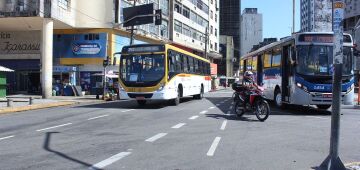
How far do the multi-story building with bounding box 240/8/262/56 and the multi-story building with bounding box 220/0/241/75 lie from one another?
1.51 meters

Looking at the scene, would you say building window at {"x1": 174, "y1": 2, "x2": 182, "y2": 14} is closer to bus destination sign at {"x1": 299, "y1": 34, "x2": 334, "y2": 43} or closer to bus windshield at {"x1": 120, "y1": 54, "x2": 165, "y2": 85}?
bus windshield at {"x1": 120, "y1": 54, "x2": 165, "y2": 85}

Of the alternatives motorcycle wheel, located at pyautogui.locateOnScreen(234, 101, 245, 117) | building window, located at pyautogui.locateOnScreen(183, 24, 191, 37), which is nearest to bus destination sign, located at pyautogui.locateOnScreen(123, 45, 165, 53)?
motorcycle wheel, located at pyautogui.locateOnScreen(234, 101, 245, 117)

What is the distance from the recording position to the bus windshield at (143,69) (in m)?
21.6

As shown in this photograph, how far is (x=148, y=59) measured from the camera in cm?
2180

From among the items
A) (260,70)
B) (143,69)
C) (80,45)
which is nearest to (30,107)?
(143,69)

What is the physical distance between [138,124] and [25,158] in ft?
20.7

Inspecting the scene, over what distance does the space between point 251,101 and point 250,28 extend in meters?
113

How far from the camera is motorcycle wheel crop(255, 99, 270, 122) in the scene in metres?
15.4

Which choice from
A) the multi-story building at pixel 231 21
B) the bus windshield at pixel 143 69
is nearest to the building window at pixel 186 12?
the bus windshield at pixel 143 69

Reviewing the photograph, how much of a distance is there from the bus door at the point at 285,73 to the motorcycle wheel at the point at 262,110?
4.41 m

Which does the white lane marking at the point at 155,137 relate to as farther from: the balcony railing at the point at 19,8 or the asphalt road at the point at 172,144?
the balcony railing at the point at 19,8

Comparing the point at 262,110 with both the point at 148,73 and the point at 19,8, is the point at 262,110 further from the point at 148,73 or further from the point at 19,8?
the point at 19,8

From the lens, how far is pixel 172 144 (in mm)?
10078

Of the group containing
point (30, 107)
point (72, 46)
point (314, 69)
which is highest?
point (72, 46)
